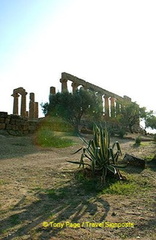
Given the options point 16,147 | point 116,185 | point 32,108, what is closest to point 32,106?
point 32,108

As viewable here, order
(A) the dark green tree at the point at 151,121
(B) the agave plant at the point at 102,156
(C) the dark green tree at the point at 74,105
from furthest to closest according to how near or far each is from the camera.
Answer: (A) the dark green tree at the point at 151,121, (C) the dark green tree at the point at 74,105, (B) the agave plant at the point at 102,156

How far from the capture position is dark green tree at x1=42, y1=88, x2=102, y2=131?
2397 cm

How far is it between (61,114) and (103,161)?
19021 mm

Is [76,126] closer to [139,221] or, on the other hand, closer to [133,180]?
[133,180]

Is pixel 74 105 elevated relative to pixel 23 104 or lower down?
lower down

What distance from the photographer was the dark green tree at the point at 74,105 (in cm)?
2397

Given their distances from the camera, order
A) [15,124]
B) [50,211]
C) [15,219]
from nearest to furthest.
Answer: [15,219], [50,211], [15,124]

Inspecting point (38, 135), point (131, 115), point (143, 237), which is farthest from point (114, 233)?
point (131, 115)

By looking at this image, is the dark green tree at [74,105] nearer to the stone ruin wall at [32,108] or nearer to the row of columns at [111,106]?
the stone ruin wall at [32,108]

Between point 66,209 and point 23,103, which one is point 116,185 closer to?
point 66,209

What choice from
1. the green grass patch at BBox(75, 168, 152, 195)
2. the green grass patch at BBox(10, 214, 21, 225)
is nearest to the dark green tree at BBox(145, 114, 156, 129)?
the green grass patch at BBox(75, 168, 152, 195)

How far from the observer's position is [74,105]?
78.2 ft

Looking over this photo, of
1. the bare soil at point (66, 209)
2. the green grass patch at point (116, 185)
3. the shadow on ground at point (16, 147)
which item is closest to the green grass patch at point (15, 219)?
the bare soil at point (66, 209)

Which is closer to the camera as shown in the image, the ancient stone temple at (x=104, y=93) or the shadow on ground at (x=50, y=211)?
the shadow on ground at (x=50, y=211)
